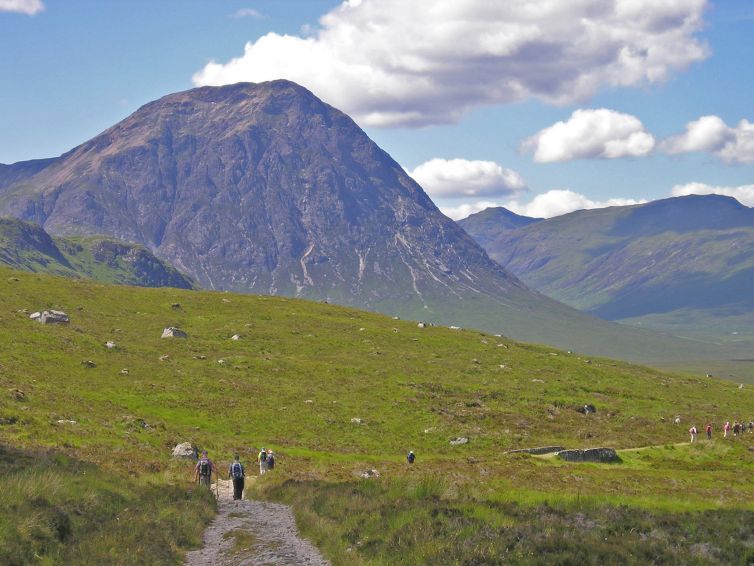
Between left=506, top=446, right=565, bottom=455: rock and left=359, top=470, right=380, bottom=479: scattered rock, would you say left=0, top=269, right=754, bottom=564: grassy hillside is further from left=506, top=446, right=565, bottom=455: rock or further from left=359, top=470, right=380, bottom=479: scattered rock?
left=506, top=446, right=565, bottom=455: rock

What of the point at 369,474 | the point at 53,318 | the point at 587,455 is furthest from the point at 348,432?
the point at 53,318

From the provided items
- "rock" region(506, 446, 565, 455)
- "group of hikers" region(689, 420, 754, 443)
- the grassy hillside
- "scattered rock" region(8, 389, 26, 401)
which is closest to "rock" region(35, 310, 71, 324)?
the grassy hillside

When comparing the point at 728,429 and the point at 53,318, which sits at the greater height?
the point at 53,318

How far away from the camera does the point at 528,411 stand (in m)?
74.7

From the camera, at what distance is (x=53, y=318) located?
260 ft

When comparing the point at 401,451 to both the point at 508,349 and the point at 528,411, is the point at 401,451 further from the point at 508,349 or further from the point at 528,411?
the point at 508,349

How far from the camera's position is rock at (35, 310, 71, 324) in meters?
78.4

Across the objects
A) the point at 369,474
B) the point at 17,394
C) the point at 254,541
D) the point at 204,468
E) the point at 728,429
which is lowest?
the point at 728,429

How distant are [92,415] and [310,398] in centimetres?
2313

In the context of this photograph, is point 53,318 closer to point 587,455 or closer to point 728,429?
point 587,455

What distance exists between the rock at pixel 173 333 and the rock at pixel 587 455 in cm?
4909

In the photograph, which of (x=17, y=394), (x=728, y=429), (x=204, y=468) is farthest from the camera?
(x=728, y=429)

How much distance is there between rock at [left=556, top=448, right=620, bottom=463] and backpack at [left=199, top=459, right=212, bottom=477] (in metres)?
30.3

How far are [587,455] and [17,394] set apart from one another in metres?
42.8
